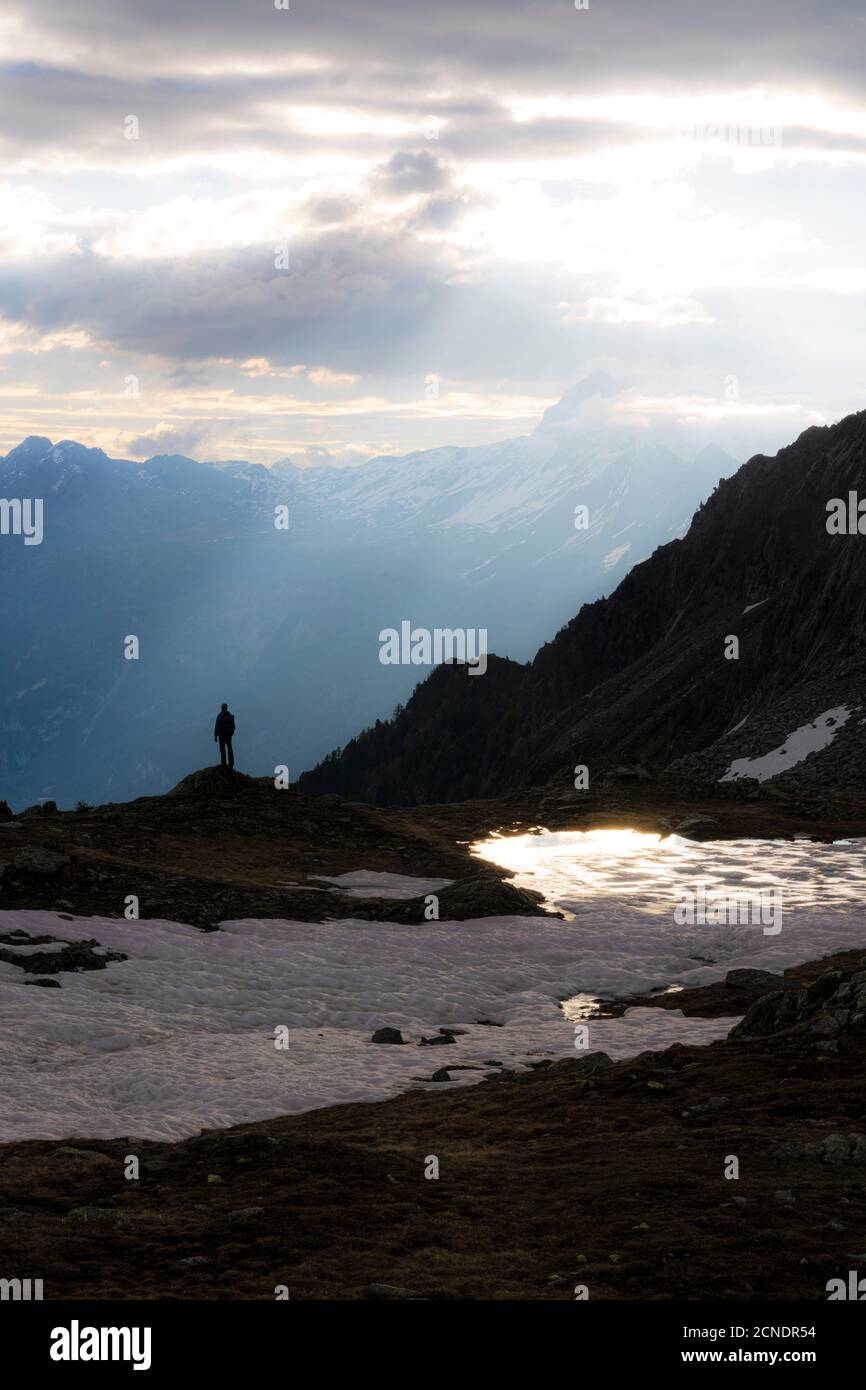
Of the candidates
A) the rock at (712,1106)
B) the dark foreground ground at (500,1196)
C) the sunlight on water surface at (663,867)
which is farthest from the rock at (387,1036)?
the sunlight on water surface at (663,867)

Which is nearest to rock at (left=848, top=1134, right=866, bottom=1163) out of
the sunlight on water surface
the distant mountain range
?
the sunlight on water surface

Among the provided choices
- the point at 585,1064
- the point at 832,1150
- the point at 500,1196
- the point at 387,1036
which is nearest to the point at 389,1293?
the point at 500,1196

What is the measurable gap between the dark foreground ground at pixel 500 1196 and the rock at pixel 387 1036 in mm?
4662

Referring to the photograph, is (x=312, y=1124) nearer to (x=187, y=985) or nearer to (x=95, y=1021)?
(x=95, y=1021)

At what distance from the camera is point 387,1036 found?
84.3ft

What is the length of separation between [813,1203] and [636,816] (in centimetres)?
4167

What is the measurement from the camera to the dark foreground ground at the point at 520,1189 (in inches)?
484

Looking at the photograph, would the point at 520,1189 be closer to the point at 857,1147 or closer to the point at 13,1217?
the point at 857,1147

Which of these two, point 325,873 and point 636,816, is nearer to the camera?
point 325,873

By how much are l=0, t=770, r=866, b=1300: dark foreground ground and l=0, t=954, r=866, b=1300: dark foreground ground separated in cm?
4

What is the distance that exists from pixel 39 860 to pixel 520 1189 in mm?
23955
